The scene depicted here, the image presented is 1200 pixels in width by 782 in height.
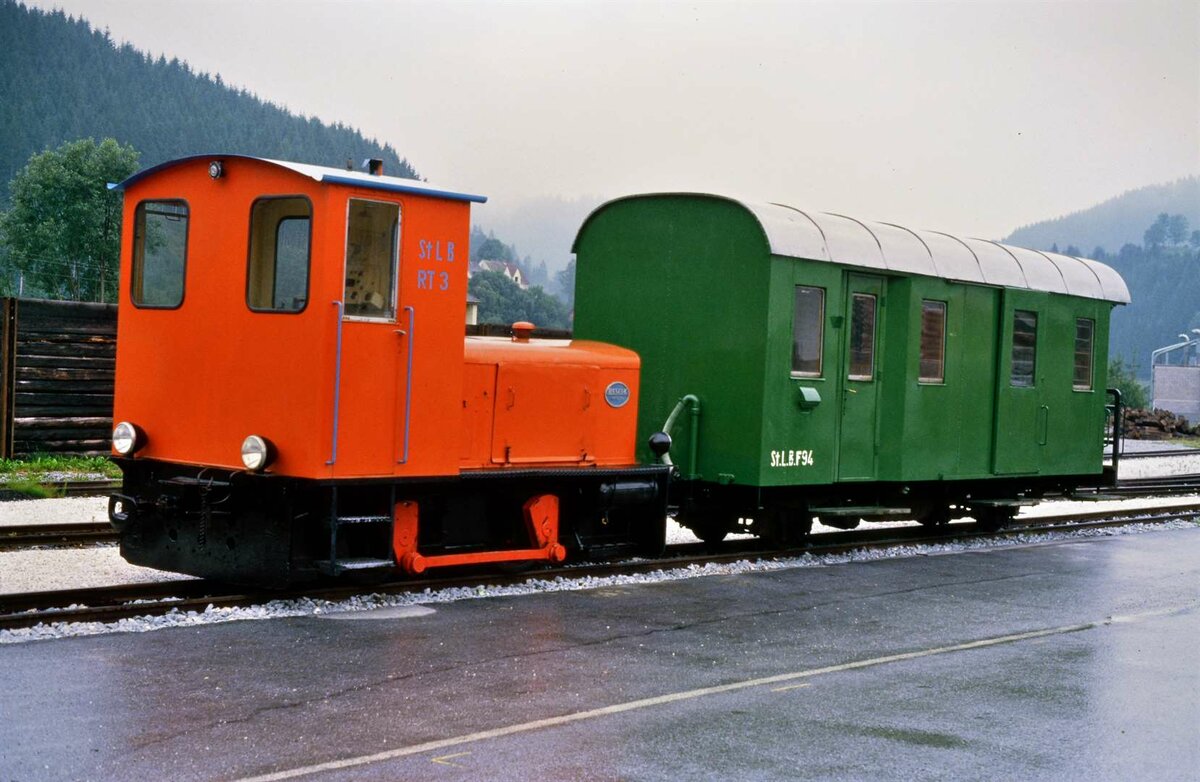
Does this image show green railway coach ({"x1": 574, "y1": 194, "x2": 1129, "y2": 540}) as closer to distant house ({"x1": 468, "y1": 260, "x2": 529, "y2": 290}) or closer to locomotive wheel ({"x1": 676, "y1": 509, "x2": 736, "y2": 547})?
locomotive wheel ({"x1": 676, "y1": 509, "x2": 736, "y2": 547})

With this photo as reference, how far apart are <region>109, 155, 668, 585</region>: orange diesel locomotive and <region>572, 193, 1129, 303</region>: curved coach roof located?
144 inches

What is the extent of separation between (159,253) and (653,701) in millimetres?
5112

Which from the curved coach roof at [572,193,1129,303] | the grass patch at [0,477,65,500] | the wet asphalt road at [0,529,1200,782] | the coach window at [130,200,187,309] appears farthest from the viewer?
the grass patch at [0,477,65,500]

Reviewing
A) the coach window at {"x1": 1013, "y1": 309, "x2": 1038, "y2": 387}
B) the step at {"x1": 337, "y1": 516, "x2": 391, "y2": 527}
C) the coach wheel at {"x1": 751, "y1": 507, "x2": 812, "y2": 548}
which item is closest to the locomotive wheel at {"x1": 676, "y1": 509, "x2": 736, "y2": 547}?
the coach wheel at {"x1": 751, "y1": 507, "x2": 812, "y2": 548}

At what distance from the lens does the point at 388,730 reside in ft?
19.3

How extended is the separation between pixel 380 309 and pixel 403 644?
2367 millimetres

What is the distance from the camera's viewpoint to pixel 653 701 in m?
6.58

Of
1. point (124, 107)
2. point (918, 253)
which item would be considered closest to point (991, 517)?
point (918, 253)

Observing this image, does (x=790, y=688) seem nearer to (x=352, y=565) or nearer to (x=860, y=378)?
(x=352, y=565)

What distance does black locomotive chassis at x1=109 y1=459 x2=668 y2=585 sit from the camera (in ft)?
27.8

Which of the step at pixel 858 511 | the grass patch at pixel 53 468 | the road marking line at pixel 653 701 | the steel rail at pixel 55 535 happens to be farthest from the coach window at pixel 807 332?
the grass patch at pixel 53 468

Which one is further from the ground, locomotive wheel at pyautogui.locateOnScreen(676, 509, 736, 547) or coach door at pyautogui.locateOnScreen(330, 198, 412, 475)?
coach door at pyautogui.locateOnScreen(330, 198, 412, 475)

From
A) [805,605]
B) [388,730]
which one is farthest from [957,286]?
[388,730]

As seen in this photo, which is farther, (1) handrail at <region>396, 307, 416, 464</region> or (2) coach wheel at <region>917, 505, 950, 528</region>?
(2) coach wheel at <region>917, 505, 950, 528</region>
